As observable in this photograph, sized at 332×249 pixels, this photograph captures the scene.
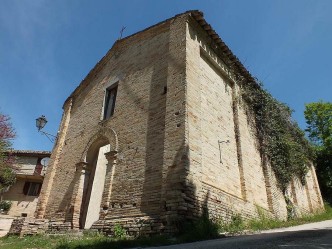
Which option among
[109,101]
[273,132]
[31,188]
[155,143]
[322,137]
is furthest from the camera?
[31,188]

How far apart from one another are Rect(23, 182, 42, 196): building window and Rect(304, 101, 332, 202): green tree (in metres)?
24.3

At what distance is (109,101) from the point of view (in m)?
11.4

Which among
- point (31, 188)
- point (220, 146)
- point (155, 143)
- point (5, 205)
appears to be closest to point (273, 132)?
point (220, 146)

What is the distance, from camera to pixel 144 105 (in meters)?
9.16

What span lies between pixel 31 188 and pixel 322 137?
25744 mm

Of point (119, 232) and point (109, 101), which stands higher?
point (109, 101)

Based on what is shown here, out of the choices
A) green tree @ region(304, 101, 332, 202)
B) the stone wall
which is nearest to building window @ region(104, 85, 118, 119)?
the stone wall

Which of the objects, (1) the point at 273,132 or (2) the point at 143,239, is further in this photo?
(1) the point at 273,132

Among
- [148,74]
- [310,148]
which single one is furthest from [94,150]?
[310,148]

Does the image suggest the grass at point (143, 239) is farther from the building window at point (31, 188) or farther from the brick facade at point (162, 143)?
the building window at point (31, 188)

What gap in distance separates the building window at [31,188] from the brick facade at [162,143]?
700 inches

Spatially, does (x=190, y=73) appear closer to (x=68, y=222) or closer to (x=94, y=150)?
(x=94, y=150)

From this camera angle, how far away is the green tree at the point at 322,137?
1927 centimetres

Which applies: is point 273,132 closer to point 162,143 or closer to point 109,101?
point 162,143
